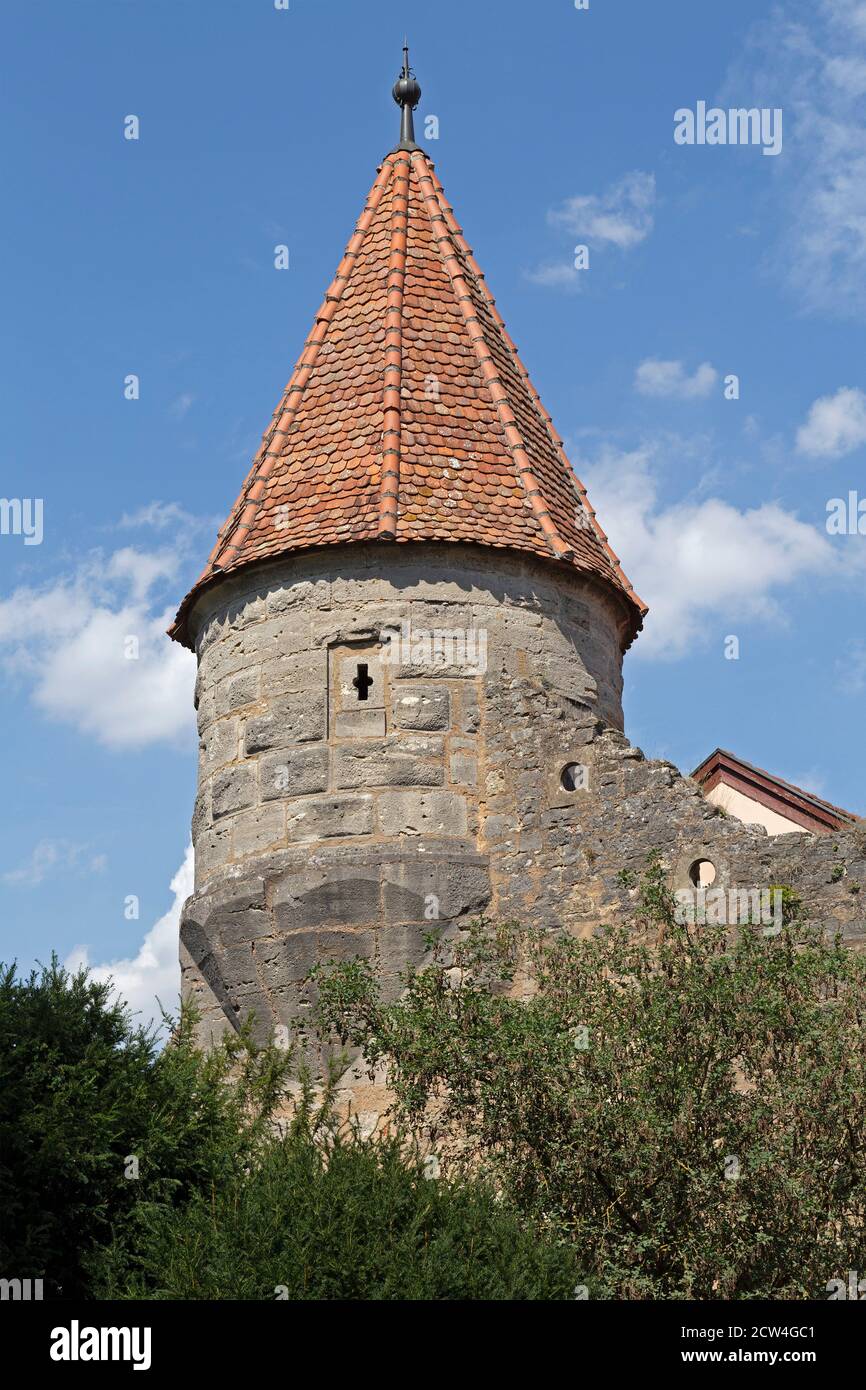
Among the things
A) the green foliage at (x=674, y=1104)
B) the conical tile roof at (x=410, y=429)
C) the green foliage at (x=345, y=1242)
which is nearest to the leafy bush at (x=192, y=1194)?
the green foliage at (x=345, y=1242)

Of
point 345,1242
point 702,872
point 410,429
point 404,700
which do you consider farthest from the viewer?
point 410,429

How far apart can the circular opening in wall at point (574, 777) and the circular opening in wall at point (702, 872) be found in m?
1.15

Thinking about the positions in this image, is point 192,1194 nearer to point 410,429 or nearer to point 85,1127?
point 85,1127

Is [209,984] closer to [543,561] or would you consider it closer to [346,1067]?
[346,1067]

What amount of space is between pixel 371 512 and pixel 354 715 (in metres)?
1.61

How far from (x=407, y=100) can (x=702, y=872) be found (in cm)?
844

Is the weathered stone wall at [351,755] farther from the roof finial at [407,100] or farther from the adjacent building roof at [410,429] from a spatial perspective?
the roof finial at [407,100]

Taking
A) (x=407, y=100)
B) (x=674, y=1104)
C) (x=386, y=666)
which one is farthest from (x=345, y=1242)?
(x=407, y=100)

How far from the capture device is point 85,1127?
12.8 m

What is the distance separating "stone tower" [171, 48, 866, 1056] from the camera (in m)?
15.2

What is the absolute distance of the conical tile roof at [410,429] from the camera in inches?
643

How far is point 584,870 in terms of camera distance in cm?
1496
